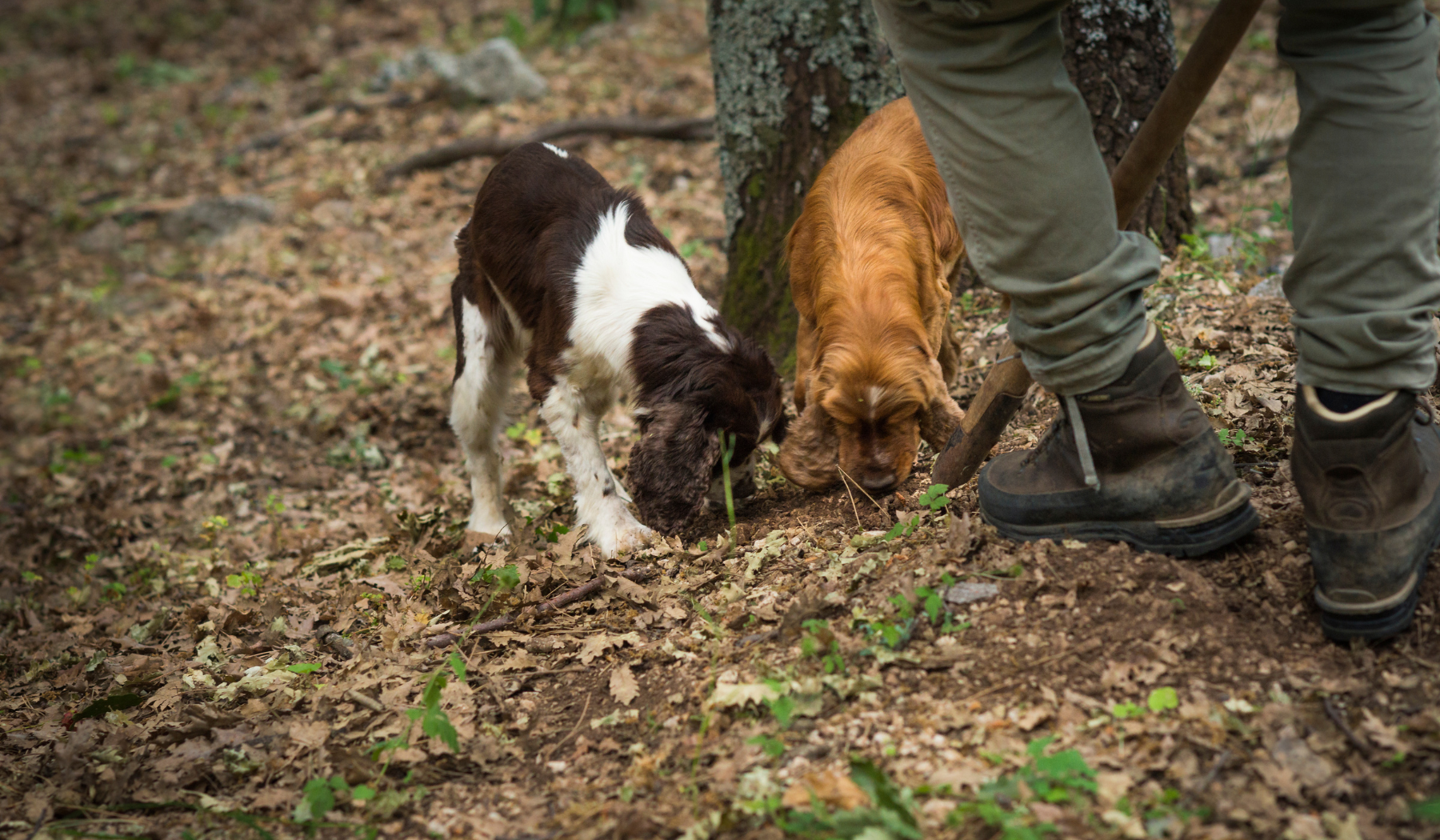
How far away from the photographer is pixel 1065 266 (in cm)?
238

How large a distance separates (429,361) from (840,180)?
146 inches

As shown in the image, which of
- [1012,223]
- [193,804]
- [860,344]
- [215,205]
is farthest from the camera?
[215,205]

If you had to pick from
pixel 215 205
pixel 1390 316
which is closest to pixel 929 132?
pixel 1390 316

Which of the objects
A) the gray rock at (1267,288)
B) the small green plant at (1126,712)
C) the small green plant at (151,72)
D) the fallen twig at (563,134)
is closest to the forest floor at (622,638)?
the small green plant at (1126,712)

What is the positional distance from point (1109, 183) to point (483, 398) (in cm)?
320

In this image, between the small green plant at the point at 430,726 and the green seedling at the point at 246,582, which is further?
the green seedling at the point at 246,582

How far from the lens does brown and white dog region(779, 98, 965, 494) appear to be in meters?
3.66

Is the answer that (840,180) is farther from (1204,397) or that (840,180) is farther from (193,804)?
(193,804)

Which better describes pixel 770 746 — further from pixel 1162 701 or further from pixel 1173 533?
pixel 1173 533

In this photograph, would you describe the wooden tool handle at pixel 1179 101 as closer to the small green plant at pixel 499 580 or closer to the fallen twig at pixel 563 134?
the small green plant at pixel 499 580

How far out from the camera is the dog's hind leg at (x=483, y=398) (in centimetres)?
479

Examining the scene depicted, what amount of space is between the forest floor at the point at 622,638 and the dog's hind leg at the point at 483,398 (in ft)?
0.74

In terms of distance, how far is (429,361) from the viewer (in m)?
6.92

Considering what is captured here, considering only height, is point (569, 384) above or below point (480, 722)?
above
